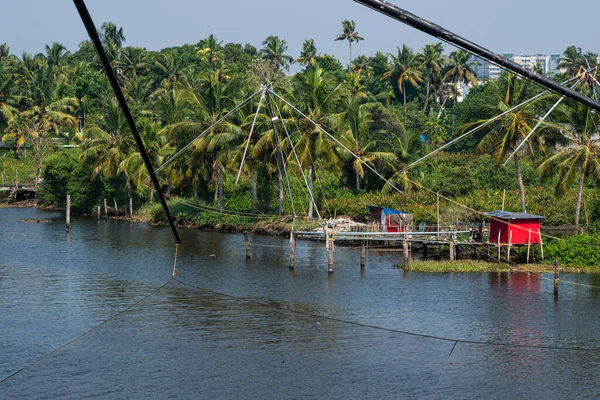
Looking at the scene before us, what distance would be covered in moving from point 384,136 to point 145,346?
3854 cm

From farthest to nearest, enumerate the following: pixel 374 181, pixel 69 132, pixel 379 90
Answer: pixel 379 90 < pixel 69 132 < pixel 374 181

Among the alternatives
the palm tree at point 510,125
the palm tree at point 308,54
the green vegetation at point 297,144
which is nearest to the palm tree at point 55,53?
the green vegetation at point 297,144

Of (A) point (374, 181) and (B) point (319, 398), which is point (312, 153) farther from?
(B) point (319, 398)

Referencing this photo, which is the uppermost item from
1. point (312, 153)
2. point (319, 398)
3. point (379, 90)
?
point (379, 90)

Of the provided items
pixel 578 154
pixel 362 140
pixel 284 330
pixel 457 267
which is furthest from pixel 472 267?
pixel 362 140

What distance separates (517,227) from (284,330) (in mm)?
14765

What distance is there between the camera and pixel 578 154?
1447 inches

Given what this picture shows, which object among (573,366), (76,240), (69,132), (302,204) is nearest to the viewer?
(573,366)

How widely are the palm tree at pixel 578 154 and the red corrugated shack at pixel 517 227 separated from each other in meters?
3.54

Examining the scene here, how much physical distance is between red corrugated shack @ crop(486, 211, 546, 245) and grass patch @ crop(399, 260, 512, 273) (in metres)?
1.29

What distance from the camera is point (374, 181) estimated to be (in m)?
56.1

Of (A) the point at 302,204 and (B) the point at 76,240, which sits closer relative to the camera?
(B) the point at 76,240

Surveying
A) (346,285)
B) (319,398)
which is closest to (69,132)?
(346,285)

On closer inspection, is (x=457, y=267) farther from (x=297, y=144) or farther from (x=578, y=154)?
(x=297, y=144)
